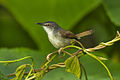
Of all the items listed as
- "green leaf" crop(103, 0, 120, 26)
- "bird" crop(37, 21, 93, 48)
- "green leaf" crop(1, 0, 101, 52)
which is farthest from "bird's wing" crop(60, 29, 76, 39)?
"green leaf" crop(1, 0, 101, 52)

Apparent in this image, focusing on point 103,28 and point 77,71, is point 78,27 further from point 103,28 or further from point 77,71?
point 77,71

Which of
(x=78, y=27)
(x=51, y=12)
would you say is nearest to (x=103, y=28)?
(x=78, y=27)

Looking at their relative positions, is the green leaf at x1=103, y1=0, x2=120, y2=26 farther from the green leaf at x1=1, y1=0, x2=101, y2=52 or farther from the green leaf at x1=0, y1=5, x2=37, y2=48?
the green leaf at x1=0, y1=5, x2=37, y2=48

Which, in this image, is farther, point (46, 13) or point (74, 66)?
point (46, 13)

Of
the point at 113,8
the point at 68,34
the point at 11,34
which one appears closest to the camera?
the point at 68,34

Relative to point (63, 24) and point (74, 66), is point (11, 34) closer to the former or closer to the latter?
point (63, 24)

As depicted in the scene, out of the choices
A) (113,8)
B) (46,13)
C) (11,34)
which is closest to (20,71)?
(113,8)
